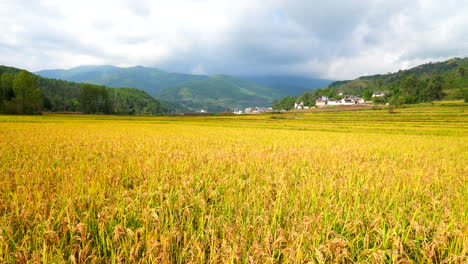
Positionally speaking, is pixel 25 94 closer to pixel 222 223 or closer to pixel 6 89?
pixel 6 89

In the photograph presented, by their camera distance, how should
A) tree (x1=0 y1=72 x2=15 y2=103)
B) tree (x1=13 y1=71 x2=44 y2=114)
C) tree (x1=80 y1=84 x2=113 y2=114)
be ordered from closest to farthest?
1. tree (x1=13 y1=71 x2=44 y2=114)
2. tree (x1=0 y1=72 x2=15 y2=103)
3. tree (x1=80 y1=84 x2=113 y2=114)

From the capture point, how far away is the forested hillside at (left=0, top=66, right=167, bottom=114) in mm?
77125

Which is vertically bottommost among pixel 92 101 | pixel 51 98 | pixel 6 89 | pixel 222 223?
pixel 222 223

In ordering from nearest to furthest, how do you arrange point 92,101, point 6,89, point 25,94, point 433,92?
point 25,94 → point 6,89 → point 92,101 → point 433,92

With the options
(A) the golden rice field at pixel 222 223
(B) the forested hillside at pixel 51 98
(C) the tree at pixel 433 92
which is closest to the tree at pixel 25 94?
(B) the forested hillside at pixel 51 98

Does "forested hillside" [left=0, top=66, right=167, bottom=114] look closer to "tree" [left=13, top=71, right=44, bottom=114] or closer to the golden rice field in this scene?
"tree" [left=13, top=71, right=44, bottom=114]

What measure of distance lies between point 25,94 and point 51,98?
5566 centimetres

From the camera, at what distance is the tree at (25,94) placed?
75588 millimetres

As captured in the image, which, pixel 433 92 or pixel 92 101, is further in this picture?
pixel 433 92

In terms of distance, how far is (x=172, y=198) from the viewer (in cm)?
378

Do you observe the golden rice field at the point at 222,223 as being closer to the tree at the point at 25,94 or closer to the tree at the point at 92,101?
the tree at the point at 25,94

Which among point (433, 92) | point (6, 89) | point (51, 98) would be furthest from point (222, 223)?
point (433, 92)

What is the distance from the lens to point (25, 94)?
255 feet

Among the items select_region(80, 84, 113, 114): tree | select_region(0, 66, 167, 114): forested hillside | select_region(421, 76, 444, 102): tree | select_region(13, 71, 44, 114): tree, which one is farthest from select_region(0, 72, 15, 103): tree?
select_region(421, 76, 444, 102): tree
